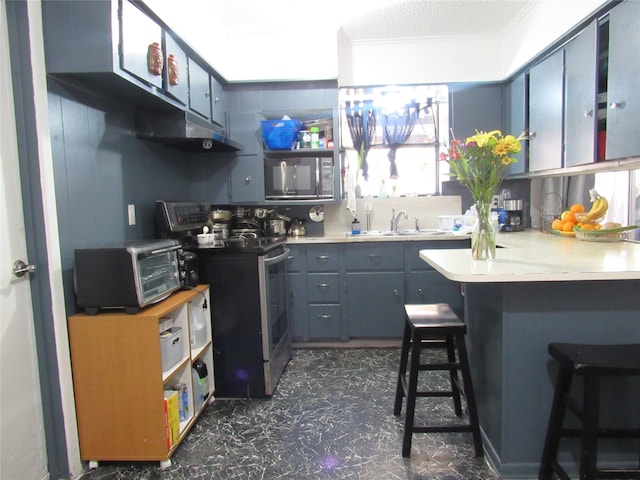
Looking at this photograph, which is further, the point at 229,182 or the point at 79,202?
the point at 229,182

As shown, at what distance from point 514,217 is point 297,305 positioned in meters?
2.01

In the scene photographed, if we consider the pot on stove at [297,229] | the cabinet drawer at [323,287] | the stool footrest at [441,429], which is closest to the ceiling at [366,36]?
the pot on stove at [297,229]

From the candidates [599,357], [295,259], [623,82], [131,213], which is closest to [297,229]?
[295,259]

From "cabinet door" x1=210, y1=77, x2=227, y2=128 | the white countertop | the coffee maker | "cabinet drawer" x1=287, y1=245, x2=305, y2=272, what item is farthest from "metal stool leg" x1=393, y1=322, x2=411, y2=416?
"cabinet door" x1=210, y1=77, x2=227, y2=128

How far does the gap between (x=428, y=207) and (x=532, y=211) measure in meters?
0.95

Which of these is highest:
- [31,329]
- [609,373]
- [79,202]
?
[79,202]

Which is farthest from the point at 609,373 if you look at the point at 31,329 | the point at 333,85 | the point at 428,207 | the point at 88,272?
the point at 333,85

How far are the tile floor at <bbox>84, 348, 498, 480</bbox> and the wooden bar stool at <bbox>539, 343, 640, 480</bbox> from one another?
32cm

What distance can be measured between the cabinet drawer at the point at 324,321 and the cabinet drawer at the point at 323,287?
7cm

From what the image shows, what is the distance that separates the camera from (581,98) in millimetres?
2447

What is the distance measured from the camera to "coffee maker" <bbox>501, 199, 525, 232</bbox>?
11.5 ft

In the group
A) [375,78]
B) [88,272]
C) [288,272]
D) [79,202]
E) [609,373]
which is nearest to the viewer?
[609,373]

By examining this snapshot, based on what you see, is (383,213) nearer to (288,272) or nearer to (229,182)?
(288,272)

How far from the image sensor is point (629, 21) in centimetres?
201
